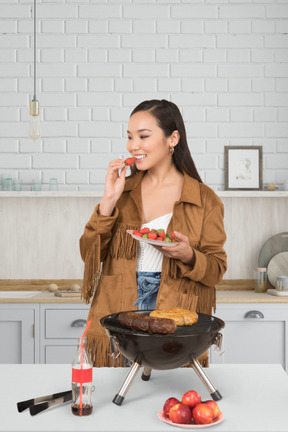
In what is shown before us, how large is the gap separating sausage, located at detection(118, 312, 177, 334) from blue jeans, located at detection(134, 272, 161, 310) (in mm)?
541

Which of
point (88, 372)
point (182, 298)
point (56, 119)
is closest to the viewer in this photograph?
point (88, 372)

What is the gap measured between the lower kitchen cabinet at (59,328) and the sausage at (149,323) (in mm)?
1970

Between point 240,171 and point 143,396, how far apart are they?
2.71 meters

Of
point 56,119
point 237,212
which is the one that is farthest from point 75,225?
point 237,212

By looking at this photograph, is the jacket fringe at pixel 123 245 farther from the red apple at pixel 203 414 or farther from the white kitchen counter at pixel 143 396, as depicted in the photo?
the red apple at pixel 203 414

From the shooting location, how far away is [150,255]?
7.13 feet

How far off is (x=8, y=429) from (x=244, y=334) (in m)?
2.41

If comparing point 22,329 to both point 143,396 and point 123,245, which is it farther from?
point 143,396

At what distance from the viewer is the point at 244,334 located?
3.52 m

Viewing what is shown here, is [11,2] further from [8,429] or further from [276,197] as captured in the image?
[8,429]

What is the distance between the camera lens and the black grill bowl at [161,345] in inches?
56.5

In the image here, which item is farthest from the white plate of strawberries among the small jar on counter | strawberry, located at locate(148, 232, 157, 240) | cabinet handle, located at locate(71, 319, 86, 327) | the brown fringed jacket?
the small jar on counter

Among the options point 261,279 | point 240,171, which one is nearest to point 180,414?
point 261,279

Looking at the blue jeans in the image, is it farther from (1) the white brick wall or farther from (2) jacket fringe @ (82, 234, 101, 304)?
(1) the white brick wall
